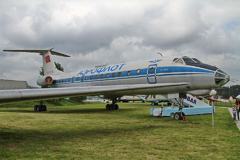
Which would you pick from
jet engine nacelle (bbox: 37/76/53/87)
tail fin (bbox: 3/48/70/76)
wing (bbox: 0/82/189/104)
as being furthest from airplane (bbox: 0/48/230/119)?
tail fin (bbox: 3/48/70/76)

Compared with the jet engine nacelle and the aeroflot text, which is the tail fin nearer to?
the jet engine nacelle

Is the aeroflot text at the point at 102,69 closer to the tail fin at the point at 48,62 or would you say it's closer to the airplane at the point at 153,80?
the airplane at the point at 153,80

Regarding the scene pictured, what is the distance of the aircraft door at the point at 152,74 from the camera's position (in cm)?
1069

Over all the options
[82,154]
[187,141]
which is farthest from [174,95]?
[82,154]

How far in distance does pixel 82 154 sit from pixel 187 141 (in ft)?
9.69

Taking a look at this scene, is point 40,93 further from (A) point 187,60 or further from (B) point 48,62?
(B) point 48,62

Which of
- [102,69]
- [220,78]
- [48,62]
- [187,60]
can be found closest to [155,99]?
[48,62]

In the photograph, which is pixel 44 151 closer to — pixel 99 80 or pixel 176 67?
pixel 176 67

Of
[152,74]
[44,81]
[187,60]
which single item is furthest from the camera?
[44,81]

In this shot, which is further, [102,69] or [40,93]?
[102,69]

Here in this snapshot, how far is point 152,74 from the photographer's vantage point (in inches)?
425

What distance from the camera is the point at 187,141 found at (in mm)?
5652

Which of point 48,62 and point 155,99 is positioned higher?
point 48,62

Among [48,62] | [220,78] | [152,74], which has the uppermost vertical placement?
[48,62]
